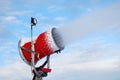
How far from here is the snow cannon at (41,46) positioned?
45.9m

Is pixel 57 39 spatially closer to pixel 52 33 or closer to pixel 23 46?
pixel 52 33

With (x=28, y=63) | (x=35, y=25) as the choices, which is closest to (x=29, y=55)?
(x=28, y=63)

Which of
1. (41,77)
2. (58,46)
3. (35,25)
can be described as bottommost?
(41,77)

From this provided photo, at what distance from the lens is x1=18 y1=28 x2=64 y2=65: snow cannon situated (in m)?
45.9

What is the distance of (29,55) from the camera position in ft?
160

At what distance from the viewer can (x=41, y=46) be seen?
47.5m

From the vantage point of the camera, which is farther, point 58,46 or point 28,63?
point 28,63

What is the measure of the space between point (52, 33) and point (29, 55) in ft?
17.0

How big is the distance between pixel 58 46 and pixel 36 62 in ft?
15.9

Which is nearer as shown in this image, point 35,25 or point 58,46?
point 58,46

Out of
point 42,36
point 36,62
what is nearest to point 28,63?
point 36,62

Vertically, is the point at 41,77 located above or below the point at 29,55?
below

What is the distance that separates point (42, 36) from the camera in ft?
155

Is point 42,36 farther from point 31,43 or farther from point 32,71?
point 32,71
